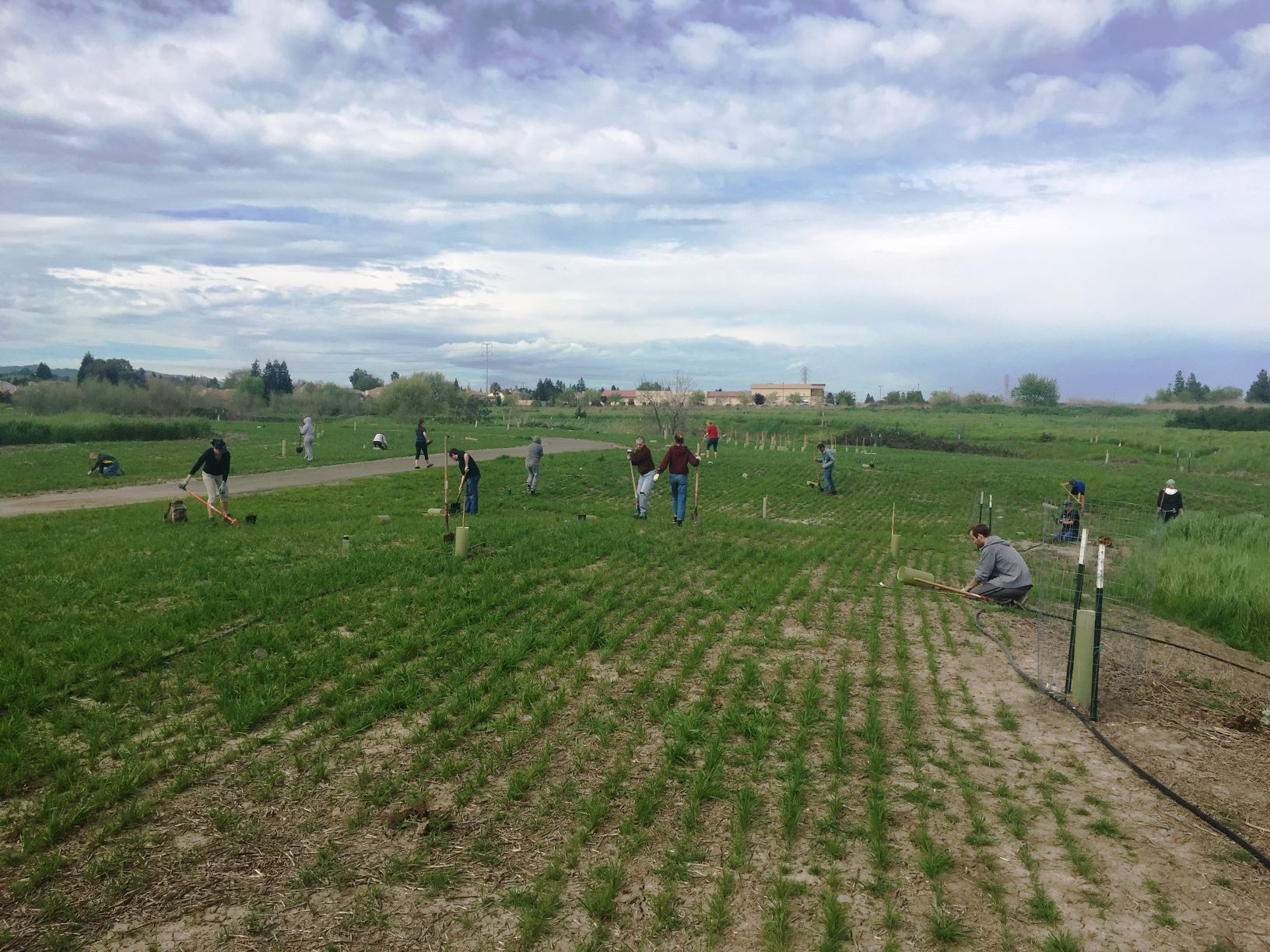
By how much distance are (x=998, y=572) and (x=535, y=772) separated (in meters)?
8.05

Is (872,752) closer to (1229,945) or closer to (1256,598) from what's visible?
(1229,945)

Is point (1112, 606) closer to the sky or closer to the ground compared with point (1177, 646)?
closer to the sky

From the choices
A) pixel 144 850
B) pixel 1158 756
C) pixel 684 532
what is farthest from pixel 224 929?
pixel 684 532

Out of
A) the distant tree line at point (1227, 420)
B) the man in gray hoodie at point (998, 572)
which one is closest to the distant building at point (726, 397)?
the distant tree line at point (1227, 420)

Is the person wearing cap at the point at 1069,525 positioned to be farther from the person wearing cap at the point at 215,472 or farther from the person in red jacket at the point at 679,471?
the person wearing cap at the point at 215,472

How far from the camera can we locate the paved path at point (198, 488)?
19531 mm

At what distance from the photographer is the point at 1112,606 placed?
30.1 feet

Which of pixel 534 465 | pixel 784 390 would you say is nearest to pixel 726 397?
pixel 784 390

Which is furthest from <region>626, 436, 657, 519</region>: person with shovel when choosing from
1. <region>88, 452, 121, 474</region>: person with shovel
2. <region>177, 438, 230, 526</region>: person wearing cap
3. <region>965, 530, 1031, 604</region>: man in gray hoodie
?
<region>88, 452, 121, 474</region>: person with shovel

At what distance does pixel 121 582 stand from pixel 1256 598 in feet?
53.2

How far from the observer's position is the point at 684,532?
16.9 meters

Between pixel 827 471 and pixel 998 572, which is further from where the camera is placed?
pixel 827 471

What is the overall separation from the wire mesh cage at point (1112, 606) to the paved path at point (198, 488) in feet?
62.5

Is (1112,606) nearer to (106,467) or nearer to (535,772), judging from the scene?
(535,772)
